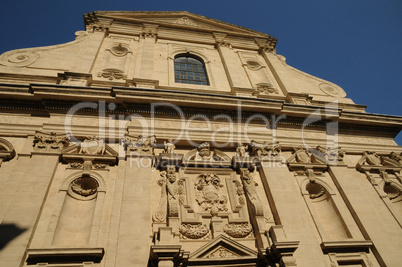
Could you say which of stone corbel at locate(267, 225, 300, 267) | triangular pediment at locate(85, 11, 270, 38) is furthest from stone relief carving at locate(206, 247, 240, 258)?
triangular pediment at locate(85, 11, 270, 38)

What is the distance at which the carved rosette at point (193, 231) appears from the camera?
335 inches

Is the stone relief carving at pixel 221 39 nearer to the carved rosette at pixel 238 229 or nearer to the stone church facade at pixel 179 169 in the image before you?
the stone church facade at pixel 179 169

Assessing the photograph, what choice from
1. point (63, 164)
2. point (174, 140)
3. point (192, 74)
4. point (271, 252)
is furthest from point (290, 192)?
point (192, 74)

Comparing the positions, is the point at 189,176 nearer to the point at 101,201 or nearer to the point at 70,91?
the point at 101,201

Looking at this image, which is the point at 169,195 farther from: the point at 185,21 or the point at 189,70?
the point at 185,21

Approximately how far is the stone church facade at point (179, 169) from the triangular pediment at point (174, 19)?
2.95 m

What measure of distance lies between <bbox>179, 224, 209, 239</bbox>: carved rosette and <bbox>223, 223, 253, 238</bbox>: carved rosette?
2.16ft

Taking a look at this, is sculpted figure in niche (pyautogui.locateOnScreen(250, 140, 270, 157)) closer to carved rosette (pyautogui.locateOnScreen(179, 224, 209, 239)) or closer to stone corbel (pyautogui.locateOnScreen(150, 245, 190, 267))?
carved rosette (pyautogui.locateOnScreen(179, 224, 209, 239))

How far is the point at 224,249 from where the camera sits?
8.27m

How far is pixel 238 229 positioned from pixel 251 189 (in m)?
1.47

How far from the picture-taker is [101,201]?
29.0 ft

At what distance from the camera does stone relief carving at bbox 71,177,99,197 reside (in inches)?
365

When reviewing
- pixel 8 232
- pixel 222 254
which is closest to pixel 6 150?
pixel 8 232

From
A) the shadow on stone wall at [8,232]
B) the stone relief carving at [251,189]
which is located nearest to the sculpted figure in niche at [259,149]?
the stone relief carving at [251,189]
